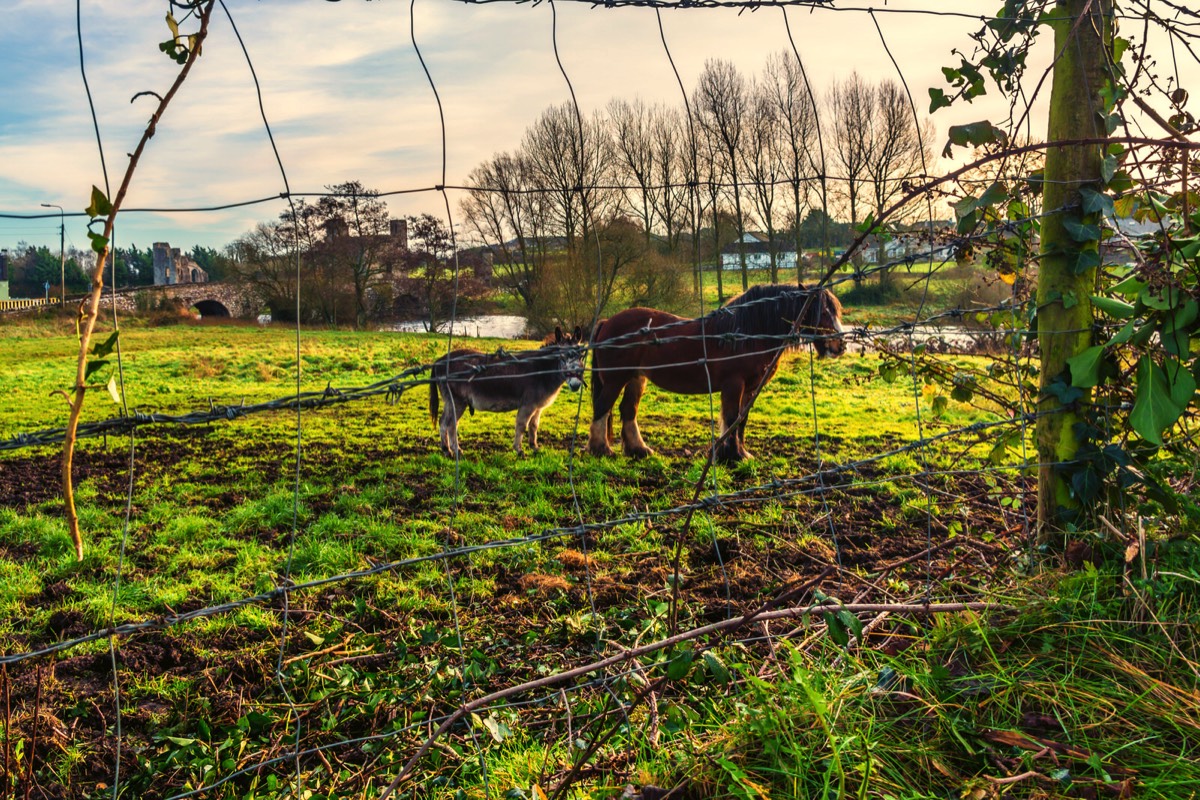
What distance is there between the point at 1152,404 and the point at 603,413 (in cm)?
617

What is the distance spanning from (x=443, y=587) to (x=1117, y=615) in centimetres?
293

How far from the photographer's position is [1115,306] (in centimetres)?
231

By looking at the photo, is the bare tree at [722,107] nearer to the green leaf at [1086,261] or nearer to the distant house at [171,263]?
the green leaf at [1086,261]

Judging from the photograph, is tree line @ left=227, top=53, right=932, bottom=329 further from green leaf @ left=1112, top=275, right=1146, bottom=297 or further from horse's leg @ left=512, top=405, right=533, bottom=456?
horse's leg @ left=512, top=405, right=533, bottom=456

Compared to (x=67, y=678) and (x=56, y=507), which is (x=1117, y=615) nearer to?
(x=67, y=678)

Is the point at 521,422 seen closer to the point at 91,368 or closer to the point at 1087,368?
the point at 1087,368

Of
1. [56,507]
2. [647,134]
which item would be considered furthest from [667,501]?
[56,507]

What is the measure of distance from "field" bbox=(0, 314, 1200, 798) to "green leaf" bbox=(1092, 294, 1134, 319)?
68 cm

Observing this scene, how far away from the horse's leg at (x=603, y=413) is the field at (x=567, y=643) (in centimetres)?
95

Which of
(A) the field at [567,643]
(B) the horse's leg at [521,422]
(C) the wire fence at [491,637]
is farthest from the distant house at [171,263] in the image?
(B) the horse's leg at [521,422]

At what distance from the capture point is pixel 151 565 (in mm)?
4520

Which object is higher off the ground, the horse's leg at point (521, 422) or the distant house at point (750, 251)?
the distant house at point (750, 251)

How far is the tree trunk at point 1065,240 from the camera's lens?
2533 millimetres

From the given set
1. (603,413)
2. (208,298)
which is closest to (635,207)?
(603,413)
